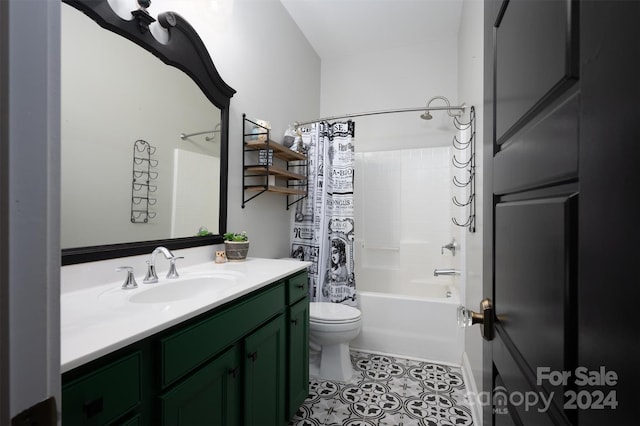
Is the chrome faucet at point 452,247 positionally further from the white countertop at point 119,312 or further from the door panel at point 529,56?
the door panel at point 529,56

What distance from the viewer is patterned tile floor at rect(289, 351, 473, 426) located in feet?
5.75

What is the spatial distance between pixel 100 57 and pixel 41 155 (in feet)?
3.76

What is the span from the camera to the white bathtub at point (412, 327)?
2.41 m

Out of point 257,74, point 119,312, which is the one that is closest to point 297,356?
point 119,312

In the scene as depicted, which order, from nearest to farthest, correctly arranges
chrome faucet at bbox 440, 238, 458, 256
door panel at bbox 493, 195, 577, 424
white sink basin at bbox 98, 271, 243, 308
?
door panel at bbox 493, 195, 577, 424
white sink basin at bbox 98, 271, 243, 308
chrome faucet at bbox 440, 238, 458, 256

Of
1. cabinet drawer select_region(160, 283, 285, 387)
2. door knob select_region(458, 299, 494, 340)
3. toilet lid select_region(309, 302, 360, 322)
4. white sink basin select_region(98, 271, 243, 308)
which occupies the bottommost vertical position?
toilet lid select_region(309, 302, 360, 322)

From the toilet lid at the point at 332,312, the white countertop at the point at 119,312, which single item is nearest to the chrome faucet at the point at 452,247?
the toilet lid at the point at 332,312

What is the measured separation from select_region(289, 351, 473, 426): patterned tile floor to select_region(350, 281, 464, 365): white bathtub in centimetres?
11

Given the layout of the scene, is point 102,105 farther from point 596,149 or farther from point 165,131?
point 596,149

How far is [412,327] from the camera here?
2.50 meters

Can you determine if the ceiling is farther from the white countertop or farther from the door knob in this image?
the door knob

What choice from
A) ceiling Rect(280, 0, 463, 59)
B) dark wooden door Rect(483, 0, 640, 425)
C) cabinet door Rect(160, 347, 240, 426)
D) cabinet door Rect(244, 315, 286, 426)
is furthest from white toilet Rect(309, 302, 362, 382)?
ceiling Rect(280, 0, 463, 59)

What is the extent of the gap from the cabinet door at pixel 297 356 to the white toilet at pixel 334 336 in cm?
32

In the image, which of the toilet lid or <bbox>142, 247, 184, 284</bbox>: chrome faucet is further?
the toilet lid
